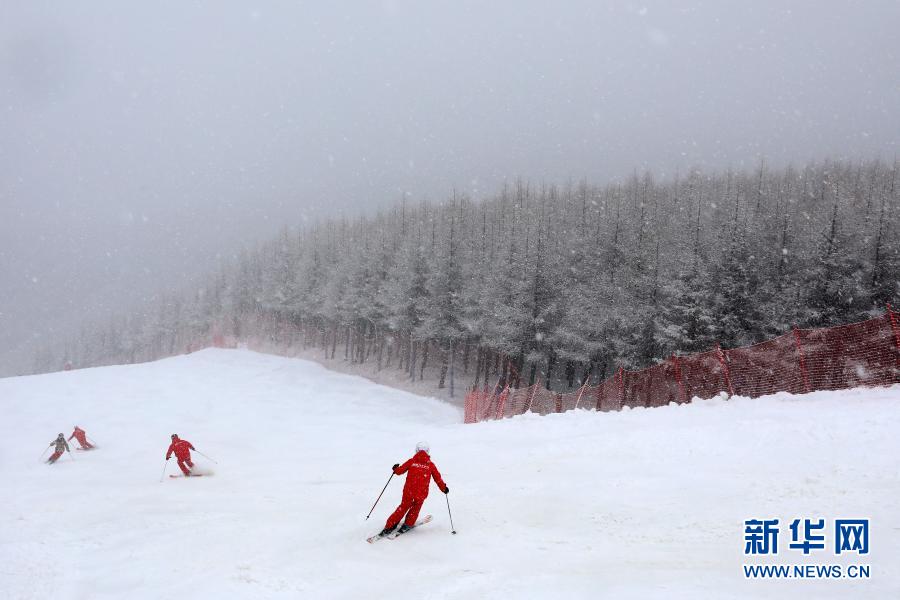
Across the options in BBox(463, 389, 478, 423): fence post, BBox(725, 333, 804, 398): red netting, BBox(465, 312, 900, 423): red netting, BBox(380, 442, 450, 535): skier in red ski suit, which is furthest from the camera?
BBox(463, 389, 478, 423): fence post

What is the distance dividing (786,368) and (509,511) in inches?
404

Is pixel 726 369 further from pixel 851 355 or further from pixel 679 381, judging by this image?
pixel 851 355

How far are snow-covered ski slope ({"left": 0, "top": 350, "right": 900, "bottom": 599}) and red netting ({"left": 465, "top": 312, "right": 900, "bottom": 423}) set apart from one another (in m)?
1.00

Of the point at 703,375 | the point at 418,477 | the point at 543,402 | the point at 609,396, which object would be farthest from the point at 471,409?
the point at 418,477

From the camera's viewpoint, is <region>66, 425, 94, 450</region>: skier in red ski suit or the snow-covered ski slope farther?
<region>66, 425, 94, 450</region>: skier in red ski suit

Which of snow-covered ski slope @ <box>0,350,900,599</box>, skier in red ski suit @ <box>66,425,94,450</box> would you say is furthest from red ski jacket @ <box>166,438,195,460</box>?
skier in red ski suit @ <box>66,425,94,450</box>

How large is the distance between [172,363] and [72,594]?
42414 millimetres

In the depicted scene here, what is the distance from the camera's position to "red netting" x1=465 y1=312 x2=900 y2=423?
44.5 ft

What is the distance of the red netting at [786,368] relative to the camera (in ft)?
44.5

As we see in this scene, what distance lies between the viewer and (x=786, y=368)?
15.5m

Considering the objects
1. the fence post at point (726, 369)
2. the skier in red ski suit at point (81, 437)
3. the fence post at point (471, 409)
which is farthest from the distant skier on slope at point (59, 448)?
the fence post at point (726, 369)

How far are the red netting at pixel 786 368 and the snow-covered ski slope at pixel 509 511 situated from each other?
3.28 feet

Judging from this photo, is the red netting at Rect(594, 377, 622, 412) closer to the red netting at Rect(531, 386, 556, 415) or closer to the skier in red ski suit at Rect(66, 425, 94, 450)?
the red netting at Rect(531, 386, 556, 415)

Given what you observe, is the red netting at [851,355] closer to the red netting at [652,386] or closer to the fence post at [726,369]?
the fence post at [726,369]
